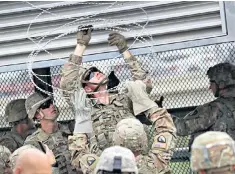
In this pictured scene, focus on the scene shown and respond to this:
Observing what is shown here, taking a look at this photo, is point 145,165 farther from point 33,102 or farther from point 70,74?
point 33,102

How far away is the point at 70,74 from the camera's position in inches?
300

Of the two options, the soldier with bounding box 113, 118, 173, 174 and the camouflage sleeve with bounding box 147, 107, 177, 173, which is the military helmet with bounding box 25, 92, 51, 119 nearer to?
the camouflage sleeve with bounding box 147, 107, 177, 173

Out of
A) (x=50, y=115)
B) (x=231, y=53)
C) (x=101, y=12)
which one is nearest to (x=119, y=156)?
(x=101, y=12)

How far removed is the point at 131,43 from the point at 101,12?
0.65m

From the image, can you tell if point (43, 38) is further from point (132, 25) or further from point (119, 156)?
point (119, 156)

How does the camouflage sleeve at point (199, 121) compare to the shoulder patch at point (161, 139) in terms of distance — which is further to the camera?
the camouflage sleeve at point (199, 121)

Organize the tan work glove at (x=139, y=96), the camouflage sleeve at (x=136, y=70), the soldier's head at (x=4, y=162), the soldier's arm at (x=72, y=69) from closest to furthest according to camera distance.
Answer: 1. the tan work glove at (x=139, y=96)
2. the soldier's head at (x=4, y=162)
3. the soldier's arm at (x=72, y=69)
4. the camouflage sleeve at (x=136, y=70)

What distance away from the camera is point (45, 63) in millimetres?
7676

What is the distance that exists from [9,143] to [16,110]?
41cm

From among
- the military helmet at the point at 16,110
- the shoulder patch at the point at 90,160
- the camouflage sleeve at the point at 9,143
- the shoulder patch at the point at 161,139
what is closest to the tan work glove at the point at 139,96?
the shoulder patch at the point at 161,139

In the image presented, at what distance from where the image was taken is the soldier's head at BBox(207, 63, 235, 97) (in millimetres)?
8469

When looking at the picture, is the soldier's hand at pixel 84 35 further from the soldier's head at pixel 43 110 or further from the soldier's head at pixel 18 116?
the soldier's head at pixel 18 116

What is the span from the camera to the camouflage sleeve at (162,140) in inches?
263

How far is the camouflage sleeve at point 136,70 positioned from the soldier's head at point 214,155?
2.82 metres
